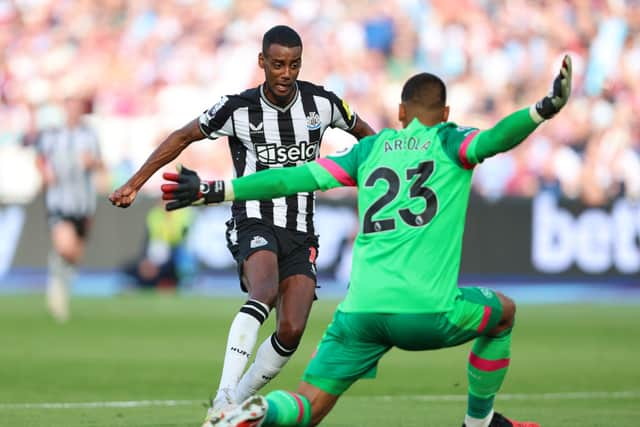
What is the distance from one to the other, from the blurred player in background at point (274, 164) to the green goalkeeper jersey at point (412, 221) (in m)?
1.71

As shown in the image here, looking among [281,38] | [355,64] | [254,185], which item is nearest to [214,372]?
[281,38]

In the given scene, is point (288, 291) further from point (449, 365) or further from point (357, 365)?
point (449, 365)

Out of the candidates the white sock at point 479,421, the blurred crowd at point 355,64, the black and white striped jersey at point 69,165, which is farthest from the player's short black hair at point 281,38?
the blurred crowd at point 355,64

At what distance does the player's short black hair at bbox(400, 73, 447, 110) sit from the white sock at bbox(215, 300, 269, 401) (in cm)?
191

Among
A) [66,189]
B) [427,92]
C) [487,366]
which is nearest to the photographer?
[427,92]

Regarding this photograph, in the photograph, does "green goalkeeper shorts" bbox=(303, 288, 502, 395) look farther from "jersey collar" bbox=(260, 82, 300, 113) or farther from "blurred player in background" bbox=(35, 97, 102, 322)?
"blurred player in background" bbox=(35, 97, 102, 322)

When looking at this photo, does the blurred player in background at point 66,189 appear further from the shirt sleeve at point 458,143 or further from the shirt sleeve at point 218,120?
the shirt sleeve at point 458,143

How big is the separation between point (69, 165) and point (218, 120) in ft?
30.8

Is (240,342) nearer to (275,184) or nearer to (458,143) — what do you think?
(275,184)

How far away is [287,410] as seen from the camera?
536cm

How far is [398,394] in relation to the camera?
9109 mm

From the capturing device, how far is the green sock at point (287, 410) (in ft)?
Answer: 17.5

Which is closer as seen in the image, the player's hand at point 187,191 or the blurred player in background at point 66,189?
the player's hand at point 187,191

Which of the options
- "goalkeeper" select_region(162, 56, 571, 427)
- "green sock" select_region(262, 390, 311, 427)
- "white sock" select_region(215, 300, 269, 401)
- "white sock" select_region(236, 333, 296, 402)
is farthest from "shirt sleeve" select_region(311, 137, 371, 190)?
"white sock" select_region(236, 333, 296, 402)
